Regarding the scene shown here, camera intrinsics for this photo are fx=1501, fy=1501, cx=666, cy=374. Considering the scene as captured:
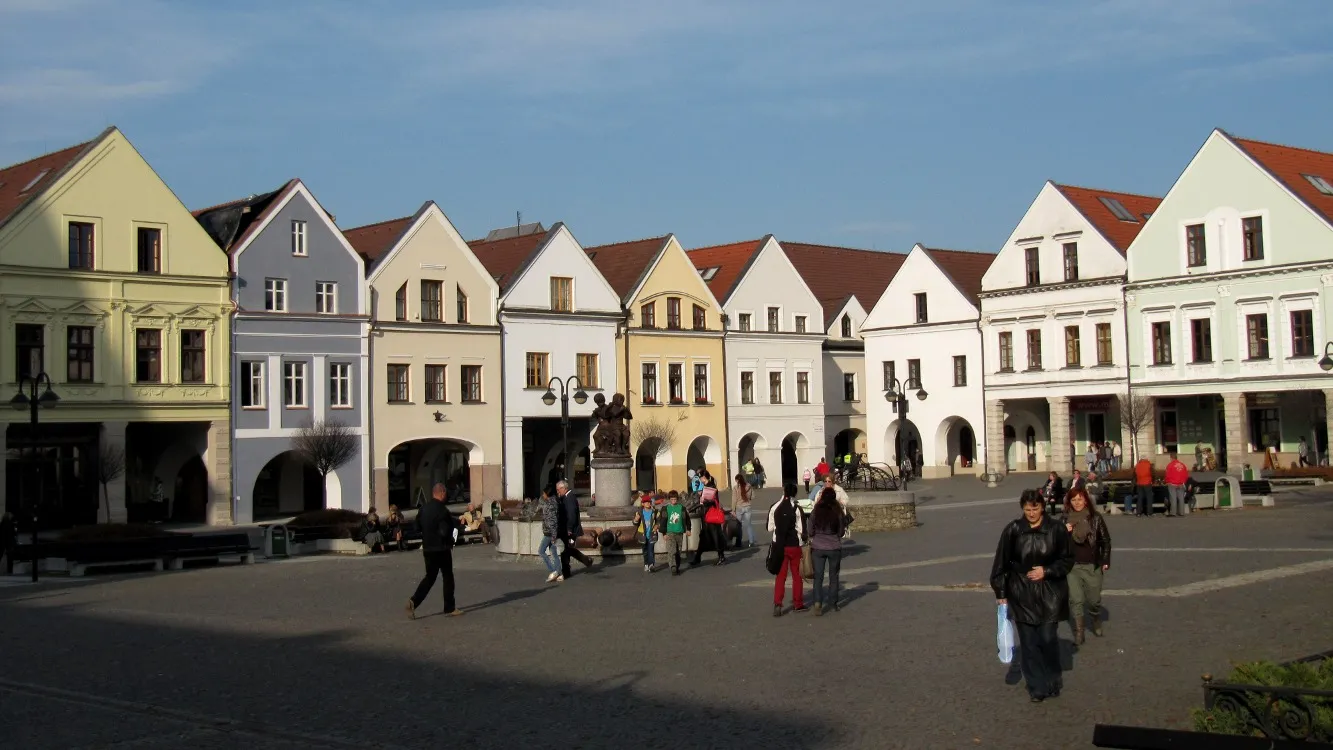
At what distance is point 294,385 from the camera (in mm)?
50250

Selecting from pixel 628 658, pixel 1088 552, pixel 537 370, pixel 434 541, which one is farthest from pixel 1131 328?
pixel 628 658

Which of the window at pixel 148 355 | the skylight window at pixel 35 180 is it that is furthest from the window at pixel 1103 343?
the skylight window at pixel 35 180

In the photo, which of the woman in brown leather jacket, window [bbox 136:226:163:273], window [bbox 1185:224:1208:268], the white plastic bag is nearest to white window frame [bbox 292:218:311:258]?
window [bbox 136:226:163:273]

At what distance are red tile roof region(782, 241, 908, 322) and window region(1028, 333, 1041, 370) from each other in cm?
1145

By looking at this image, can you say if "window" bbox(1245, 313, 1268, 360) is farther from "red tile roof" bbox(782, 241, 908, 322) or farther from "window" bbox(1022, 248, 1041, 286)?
"red tile roof" bbox(782, 241, 908, 322)

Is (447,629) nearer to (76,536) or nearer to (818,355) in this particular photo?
(76,536)

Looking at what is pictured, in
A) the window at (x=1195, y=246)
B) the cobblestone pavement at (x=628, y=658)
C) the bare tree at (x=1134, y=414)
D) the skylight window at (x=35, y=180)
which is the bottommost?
the cobblestone pavement at (x=628, y=658)

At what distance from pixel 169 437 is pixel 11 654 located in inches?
1337

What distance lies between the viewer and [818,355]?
67.4 meters

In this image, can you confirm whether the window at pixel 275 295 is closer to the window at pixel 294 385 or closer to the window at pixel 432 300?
the window at pixel 294 385

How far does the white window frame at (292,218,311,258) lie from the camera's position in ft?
166

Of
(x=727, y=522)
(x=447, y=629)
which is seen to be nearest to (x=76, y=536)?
(x=727, y=522)

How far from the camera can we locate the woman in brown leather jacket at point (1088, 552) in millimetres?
15266

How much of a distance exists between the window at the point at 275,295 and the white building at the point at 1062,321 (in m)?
29.0
